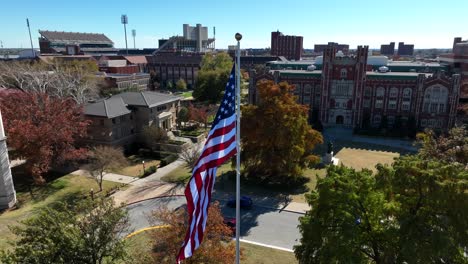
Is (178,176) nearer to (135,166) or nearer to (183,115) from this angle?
(135,166)

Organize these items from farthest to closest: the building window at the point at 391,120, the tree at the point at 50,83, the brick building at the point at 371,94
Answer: the building window at the point at 391,120, the brick building at the point at 371,94, the tree at the point at 50,83

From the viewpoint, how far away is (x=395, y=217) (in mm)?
16031

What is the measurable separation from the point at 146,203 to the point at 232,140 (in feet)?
76.7

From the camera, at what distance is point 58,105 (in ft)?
131

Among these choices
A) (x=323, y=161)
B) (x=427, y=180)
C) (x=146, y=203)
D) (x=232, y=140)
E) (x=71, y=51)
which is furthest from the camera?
(x=71, y=51)

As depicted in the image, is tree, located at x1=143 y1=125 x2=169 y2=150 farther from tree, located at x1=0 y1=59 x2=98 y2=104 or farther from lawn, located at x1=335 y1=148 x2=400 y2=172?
lawn, located at x1=335 y1=148 x2=400 y2=172

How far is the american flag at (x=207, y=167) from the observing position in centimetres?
1259

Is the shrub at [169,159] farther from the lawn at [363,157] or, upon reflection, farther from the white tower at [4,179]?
the lawn at [363,157]

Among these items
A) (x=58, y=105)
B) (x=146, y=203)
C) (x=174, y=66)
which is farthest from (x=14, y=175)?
(x=174, y=66)

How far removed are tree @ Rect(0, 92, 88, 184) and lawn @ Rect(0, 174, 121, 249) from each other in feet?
5.21

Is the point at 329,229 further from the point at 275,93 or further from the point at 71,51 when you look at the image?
the point at 71,51

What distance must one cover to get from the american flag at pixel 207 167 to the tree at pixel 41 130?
28.0 m

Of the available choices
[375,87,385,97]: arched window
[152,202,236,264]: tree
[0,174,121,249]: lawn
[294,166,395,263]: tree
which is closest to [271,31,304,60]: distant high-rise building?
[375,87,385,97]: arched window

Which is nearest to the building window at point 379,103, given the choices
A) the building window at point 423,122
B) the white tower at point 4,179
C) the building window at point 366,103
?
the building window at point 366,103
